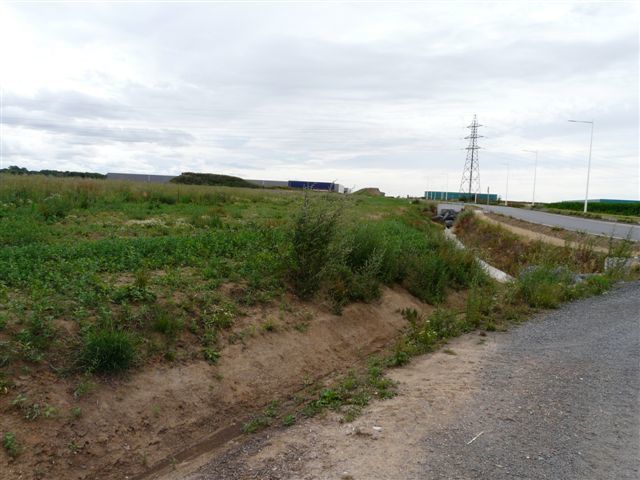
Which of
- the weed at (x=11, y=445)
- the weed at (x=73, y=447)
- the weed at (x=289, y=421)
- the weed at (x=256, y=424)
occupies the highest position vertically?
the weed at (x=11, y=445)

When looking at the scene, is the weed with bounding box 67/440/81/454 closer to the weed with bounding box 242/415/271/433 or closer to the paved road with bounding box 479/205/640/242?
the weed with bounding box 242/415/271/433

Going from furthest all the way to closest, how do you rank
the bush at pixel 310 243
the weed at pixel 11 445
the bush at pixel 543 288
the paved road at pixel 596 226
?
the paved road at pixel 596 226
the bush at pixel 543 288
the bush at pixel 310 243
the weed at pixel 11 445

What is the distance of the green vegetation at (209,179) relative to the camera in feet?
228

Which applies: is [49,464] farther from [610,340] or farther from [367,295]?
[610,340]

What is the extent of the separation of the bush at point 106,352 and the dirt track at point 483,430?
141 centimetres

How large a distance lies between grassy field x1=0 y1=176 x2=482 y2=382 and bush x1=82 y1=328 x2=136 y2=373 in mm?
11

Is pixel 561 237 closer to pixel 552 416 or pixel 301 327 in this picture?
pixel 301 327

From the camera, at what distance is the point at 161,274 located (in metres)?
8.29

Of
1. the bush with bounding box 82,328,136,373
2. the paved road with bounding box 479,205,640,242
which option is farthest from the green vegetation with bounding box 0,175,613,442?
the paved road with bounding box 479,205,640,242

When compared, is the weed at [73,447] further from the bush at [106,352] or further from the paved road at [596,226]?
the paved road at [596,226]

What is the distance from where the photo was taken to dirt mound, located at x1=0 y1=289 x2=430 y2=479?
4.86m

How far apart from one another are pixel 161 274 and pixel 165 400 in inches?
110

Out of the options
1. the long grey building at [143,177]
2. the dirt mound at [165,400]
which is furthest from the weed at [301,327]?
the long grey building at [143,177]

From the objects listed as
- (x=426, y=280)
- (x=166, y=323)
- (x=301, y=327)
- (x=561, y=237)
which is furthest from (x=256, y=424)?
(x=561, y=237)
